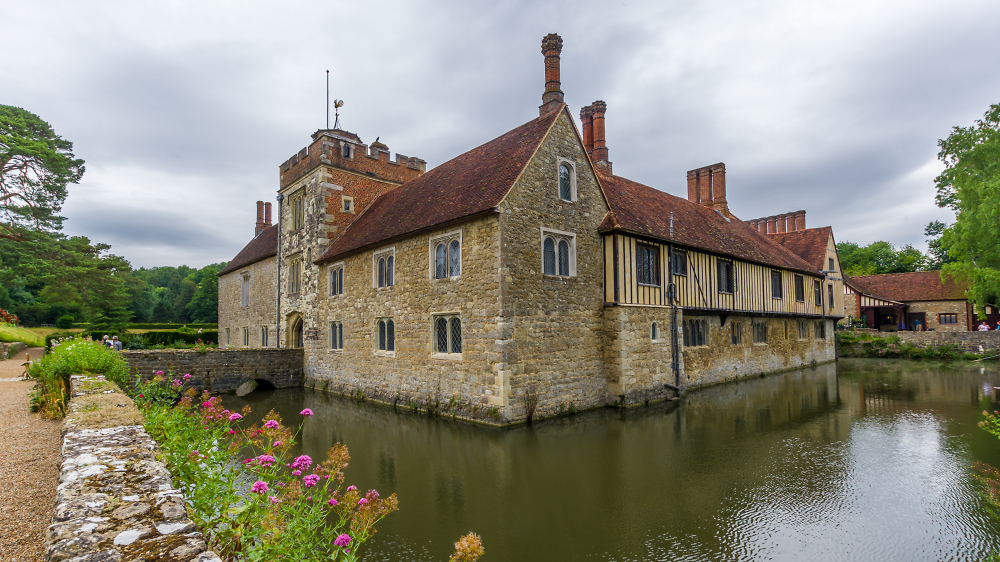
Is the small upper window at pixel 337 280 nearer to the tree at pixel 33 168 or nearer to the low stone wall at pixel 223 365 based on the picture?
the low stone wall at pixel 223 365

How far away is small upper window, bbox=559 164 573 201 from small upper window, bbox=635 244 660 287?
8.69 feet

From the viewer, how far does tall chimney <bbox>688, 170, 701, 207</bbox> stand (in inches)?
990

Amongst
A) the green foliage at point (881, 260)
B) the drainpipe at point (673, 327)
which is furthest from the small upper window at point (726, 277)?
the green foliage at point (881, 260)

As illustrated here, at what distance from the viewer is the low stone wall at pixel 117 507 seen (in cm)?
227

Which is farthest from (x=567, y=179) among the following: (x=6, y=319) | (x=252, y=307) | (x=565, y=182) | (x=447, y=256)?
(x=6, y=319)

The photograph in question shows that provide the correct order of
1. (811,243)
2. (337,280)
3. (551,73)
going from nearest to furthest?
(551,73), (337,280), (811,243)

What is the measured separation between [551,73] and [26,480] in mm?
13523

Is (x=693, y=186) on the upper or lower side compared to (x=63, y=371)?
upper

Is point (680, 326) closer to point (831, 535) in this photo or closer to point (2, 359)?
point (831, 535)

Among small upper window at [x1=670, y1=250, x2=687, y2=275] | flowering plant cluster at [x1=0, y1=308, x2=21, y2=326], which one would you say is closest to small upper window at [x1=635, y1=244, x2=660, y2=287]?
small upper window at [x1=670, y1=250, x2=687, y2=275]

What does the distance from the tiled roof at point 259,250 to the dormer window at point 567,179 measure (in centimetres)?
1415

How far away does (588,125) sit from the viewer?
17.9 meters

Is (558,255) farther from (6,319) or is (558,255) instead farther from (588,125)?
(6,319)

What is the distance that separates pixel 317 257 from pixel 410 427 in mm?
9281
